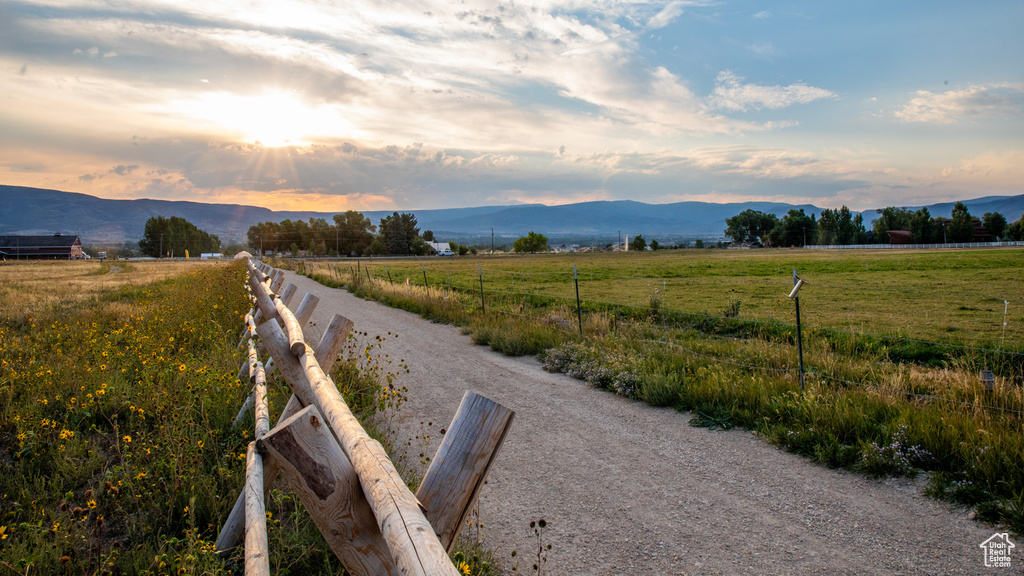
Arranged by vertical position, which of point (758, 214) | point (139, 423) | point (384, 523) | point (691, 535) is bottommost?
point (691, 535)

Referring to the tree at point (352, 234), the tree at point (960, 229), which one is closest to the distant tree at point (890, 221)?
the tree at point (960, 229)

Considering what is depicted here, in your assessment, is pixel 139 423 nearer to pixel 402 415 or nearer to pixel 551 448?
pixel 402 415

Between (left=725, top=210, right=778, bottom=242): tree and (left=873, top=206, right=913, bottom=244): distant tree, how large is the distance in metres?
21.1

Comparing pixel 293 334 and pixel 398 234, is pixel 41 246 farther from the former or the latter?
pixel 293 334

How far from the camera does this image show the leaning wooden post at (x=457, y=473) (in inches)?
73.8

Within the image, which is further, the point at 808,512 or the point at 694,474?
the point at 694,474

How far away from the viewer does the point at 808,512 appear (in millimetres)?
3863

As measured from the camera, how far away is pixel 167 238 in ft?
379

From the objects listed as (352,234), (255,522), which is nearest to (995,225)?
(352,234)

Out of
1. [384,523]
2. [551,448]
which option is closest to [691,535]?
[551,448]

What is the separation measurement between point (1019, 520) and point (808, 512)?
4.12 ft

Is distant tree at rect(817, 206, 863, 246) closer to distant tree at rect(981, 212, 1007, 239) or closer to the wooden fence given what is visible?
distant tree at rect(981, 212, 1007, 239)

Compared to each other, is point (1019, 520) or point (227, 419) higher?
point (227, 419)

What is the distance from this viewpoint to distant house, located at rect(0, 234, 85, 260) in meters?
96.4
